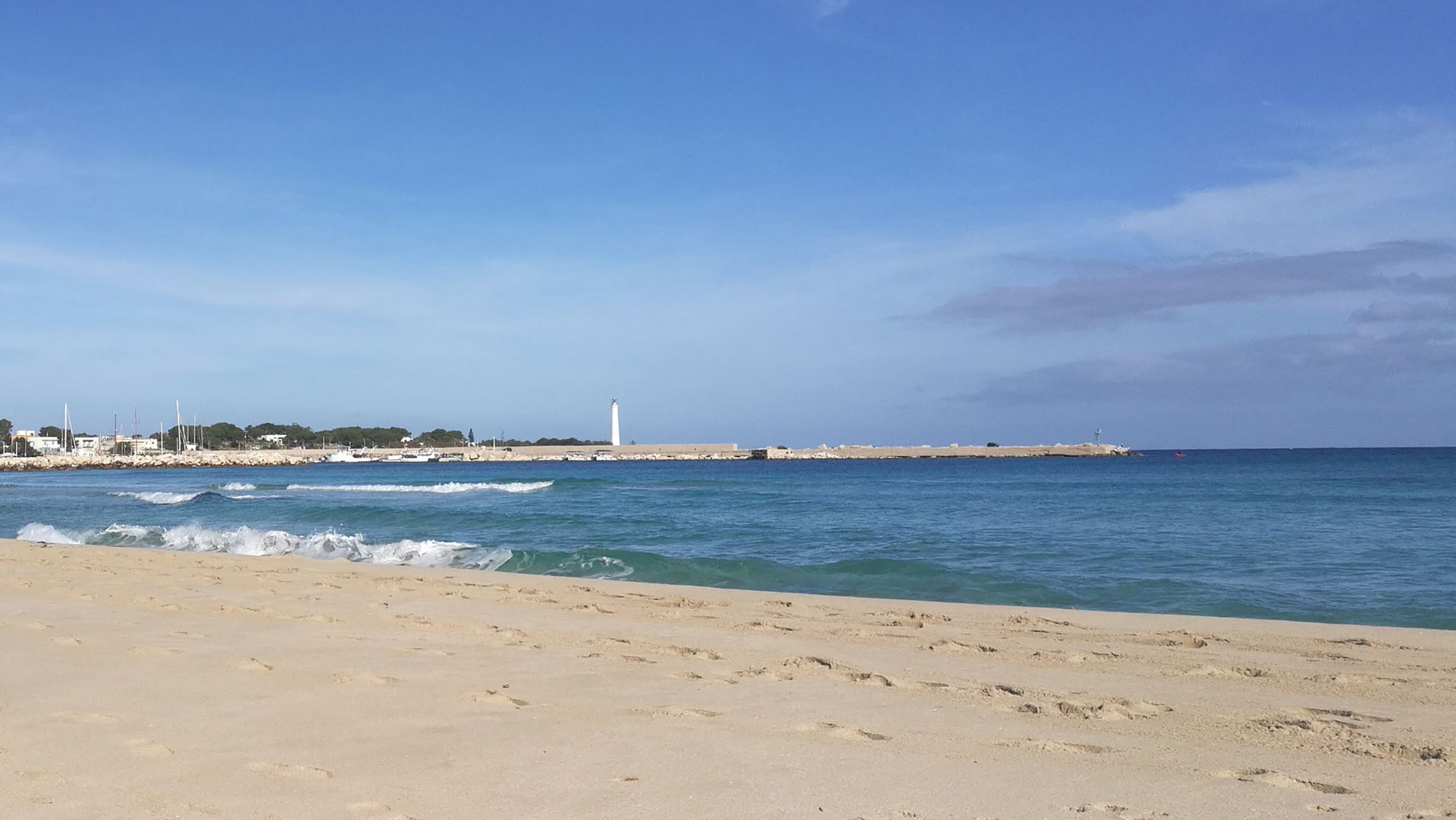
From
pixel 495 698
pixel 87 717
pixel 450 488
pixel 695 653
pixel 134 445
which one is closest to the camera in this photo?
pixel 87 717

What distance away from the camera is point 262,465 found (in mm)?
110625

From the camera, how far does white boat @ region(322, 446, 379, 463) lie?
438ft

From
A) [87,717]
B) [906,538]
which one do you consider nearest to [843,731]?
[87,717]

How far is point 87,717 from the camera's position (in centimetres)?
524

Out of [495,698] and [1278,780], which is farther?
[495,698]

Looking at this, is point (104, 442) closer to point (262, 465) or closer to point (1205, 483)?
point (262, 465)

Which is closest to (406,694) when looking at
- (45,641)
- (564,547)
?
(45,641)

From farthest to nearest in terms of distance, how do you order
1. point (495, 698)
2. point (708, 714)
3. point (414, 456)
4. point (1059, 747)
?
1. point (414, 456)
2. point (495, 698)
3. point (708, 714)
4. point (1059, 747)

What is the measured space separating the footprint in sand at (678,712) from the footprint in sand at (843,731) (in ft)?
1.89

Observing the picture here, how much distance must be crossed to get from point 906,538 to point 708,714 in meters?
15.1

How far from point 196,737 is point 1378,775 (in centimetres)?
556

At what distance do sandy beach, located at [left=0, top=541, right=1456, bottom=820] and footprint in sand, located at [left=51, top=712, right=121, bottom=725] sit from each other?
5 centimetres

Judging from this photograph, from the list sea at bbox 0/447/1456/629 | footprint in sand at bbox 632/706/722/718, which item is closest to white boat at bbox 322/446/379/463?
sea at bbox 0/447/1456/629

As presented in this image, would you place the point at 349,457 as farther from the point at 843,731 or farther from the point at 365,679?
the point at 843,731
